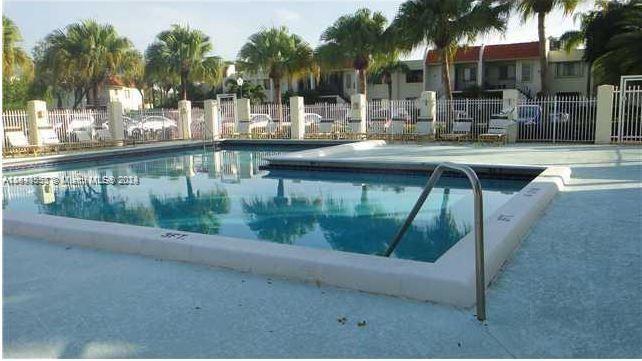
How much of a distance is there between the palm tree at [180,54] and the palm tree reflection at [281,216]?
25.6 meters

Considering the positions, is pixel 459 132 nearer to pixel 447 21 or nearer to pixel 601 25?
pixel 447 21

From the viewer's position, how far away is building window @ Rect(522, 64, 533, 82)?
124 feet

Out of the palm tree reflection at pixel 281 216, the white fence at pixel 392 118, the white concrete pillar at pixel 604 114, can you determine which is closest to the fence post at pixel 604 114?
the white concrete pillar at pixel 604 114

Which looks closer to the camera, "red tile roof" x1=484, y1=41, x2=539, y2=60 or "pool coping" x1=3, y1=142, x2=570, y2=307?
"pool coping" x1=3, y1=142, x2=570, y2=307

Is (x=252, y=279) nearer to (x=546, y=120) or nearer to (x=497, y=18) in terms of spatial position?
(x=546, y=120)

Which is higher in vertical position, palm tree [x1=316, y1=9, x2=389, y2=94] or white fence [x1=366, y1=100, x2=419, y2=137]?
palm tree [x1=316, y1=9, x2=389, y2=94]

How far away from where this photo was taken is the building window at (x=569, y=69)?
36656mm

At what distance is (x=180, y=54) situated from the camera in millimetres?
33594

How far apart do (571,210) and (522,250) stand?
6.99ft

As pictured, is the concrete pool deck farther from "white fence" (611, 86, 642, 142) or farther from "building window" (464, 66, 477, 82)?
"building window" (464, 66, 477, 82)

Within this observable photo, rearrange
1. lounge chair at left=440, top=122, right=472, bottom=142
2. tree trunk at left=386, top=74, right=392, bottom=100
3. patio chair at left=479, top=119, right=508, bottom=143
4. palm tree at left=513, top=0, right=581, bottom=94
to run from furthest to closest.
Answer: tree trunk at left=386, top=74, right=392, bottom=100
palm tree at left=513, top=0, right=581, bottom=94
lounge chair at left=440, top=122, right=472, bottom=142
patio chair at left=479, top=119, right=508, bottom=143

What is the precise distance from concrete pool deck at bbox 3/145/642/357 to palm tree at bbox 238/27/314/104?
28.2 metres

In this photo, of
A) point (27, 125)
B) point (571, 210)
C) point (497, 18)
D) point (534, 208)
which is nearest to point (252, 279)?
point (534, 208)

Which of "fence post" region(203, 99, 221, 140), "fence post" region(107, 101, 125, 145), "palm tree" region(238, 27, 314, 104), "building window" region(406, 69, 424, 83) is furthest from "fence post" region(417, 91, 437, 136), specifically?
"building window" region(406, 69, 424, 83)
